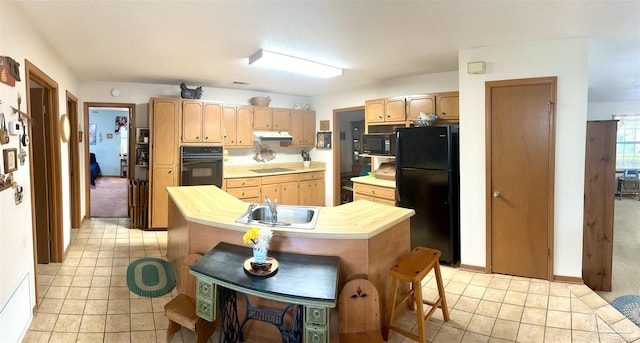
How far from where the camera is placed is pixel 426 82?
4594 millimetres

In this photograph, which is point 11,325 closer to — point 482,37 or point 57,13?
point 57,13

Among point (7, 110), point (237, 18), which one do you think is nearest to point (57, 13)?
point (7, 110)

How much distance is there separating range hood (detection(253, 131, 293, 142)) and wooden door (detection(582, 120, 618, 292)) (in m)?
4.10

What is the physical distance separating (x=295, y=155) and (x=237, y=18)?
165 inches

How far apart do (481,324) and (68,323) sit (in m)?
3.00

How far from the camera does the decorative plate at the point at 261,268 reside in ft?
6.16

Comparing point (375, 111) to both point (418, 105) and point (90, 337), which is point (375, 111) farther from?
point (90, 337)

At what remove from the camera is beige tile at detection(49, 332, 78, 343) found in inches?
89.3

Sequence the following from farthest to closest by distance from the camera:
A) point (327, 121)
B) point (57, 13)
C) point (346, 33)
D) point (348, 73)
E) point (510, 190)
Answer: point (327, 121) < point (348, 73) < point (510, 190) < point (346, 33) < point (57, 13)

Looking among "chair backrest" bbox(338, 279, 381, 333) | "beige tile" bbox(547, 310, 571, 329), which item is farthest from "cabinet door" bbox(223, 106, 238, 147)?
"beige tile" bbox(547, 310, 571, 329)

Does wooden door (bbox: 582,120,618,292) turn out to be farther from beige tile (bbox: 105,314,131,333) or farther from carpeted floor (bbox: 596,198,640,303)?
beige tile (bbox: 105,314,131,333)

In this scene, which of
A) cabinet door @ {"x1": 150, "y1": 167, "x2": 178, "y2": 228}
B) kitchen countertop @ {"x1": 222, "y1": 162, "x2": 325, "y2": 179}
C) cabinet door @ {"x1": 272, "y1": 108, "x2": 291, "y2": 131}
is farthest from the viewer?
cabinet door @ {"x1": 272, "y1": 108, "x2": 291, "y2": 131}

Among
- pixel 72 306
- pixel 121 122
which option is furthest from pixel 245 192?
pixel 121 122

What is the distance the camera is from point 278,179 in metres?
5.69
